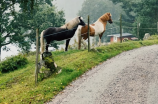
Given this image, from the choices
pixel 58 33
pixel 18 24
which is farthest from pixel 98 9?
pixel 58 33

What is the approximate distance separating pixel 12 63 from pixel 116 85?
6.97 m

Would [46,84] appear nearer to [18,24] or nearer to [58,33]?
[58,33]

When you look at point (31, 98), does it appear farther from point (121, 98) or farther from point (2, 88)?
point (121, 98)

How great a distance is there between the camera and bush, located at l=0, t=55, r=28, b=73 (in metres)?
11.7

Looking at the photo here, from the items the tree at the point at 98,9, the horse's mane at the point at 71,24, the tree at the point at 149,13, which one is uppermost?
the tree at the point at 98,9

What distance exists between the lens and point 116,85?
7496 mm

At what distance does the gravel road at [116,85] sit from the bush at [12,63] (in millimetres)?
4970

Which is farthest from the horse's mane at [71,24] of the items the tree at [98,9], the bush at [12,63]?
the tree at [98,9]

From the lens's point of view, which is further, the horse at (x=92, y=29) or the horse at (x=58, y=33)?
the horse at (x=92, y=29)

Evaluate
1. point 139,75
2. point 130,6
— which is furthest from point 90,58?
point 130,6

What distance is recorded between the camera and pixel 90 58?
35.5 ft

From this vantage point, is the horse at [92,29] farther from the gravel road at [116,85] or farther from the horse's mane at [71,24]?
the gravel road at [116,85]

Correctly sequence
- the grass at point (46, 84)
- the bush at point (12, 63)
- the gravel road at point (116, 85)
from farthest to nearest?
the bush at point (12, 63) < the grass at point (46, 84) < the gravel road at point (116, 85)

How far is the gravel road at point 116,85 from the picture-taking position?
21.1ft
